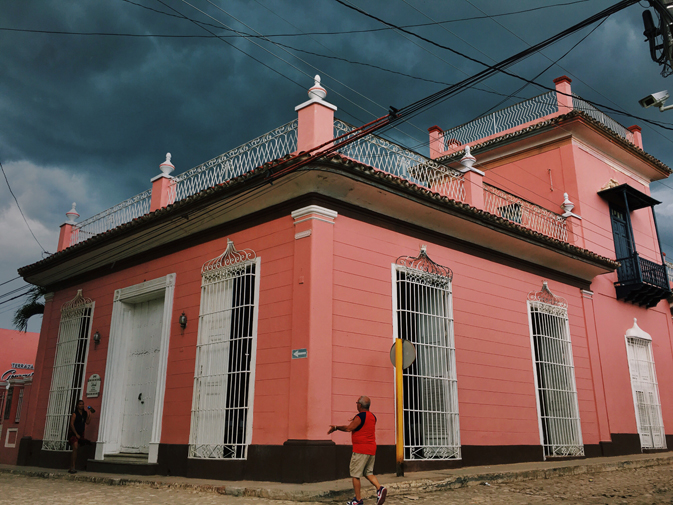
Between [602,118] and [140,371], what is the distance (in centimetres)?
1193

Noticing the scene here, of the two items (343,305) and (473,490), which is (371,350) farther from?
(473,490)

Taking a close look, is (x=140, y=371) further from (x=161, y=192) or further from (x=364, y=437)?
(x=364, y=437)

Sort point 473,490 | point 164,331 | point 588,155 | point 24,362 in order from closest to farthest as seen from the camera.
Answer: point 473,490, point 164,331, point 588,155, point 24,362

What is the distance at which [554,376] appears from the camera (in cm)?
1020

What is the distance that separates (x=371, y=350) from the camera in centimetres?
743

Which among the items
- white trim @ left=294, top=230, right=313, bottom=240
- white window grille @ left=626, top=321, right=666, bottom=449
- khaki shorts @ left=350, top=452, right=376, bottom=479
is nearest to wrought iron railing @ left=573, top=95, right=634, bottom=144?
white window grille @ left=626, top=321, right=666, bottom=449

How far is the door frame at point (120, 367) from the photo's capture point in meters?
8.63

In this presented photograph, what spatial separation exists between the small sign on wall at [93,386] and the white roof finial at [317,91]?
6112 millimetres

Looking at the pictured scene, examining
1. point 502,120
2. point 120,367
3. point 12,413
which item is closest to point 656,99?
point 502,120

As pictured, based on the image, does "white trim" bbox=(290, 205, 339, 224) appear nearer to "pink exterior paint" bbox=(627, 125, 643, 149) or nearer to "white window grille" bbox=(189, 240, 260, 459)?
"white window grille" bbox=(189, 240, 260, 459)

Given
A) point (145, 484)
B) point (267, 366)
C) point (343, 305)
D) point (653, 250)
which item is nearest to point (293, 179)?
point (343, 305)

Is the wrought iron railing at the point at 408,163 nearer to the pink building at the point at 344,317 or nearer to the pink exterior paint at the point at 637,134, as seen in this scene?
the pink building at the point at 344,317

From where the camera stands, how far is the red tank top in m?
5.48

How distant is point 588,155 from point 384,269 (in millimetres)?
7587
